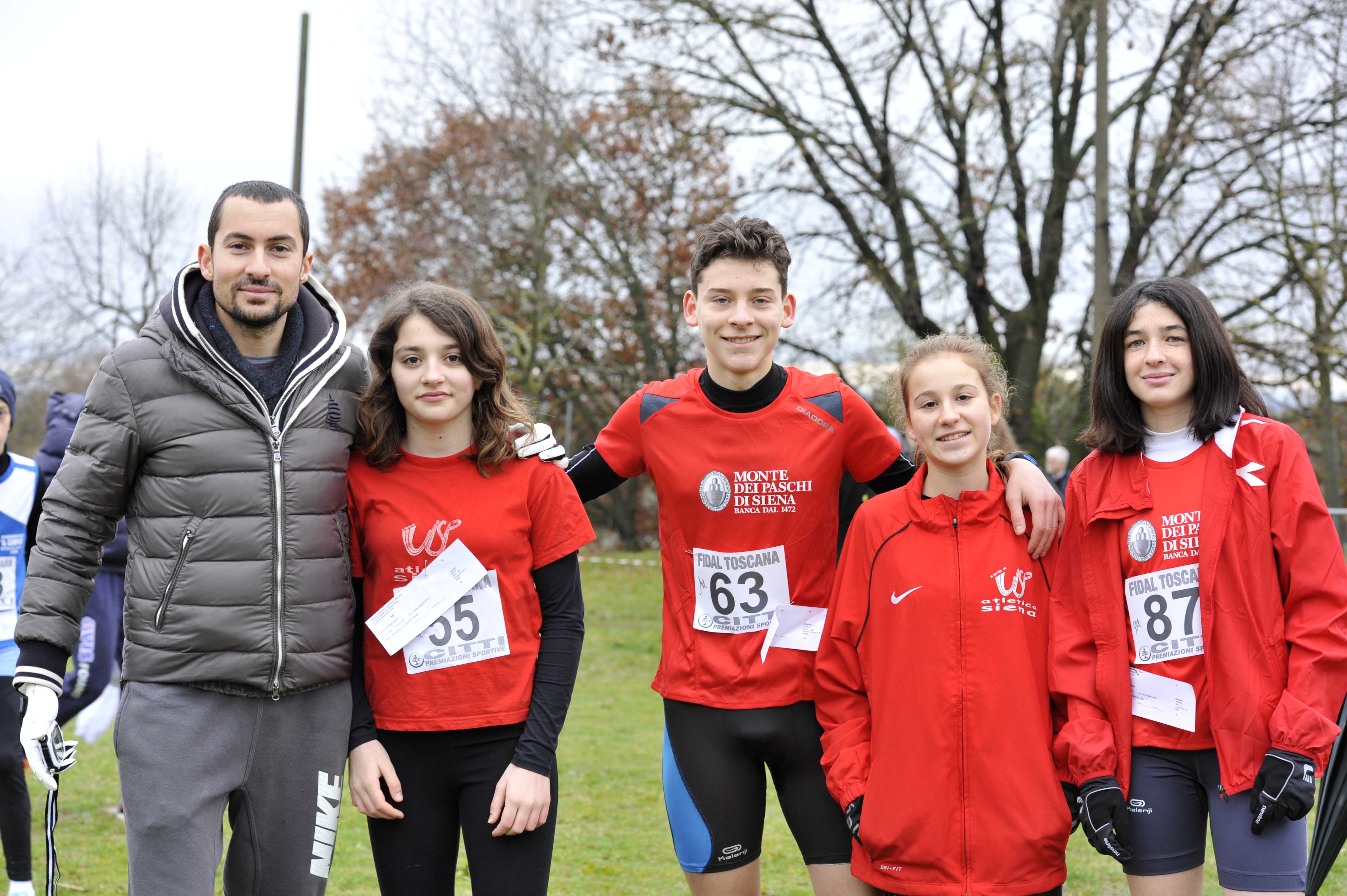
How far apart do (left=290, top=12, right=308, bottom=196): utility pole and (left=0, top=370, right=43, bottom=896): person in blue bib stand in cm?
889

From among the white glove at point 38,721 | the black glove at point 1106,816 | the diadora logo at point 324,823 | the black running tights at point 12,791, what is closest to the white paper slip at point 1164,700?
the black glove at point 1106,816

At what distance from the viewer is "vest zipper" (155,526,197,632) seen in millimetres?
2502

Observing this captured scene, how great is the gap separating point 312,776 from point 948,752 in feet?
4.93

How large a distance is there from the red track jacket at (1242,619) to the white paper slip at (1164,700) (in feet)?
0.09

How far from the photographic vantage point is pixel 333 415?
2.76 m

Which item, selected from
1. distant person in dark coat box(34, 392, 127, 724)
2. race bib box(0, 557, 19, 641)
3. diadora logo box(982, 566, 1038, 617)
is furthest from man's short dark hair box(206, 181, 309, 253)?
distant person in dark coat box(34, 392, 127, 724)

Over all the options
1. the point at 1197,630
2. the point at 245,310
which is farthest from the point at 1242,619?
the point at 245,310

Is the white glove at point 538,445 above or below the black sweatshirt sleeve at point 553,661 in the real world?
above

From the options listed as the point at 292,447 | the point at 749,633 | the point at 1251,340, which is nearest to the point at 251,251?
the point at 292,447

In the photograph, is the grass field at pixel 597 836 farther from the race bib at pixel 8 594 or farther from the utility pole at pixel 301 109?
the utility pole at pixel 301 109

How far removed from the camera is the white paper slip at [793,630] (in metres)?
2.97

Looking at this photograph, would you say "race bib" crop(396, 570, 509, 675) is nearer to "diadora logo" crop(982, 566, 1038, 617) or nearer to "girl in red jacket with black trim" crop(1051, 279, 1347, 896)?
"diadora logo" crop(982, 566, 1038, 617)

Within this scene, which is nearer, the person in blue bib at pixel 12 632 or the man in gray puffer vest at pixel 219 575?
the man in gray puffer vest at pixel 219 575

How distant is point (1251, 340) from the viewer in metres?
13.2
